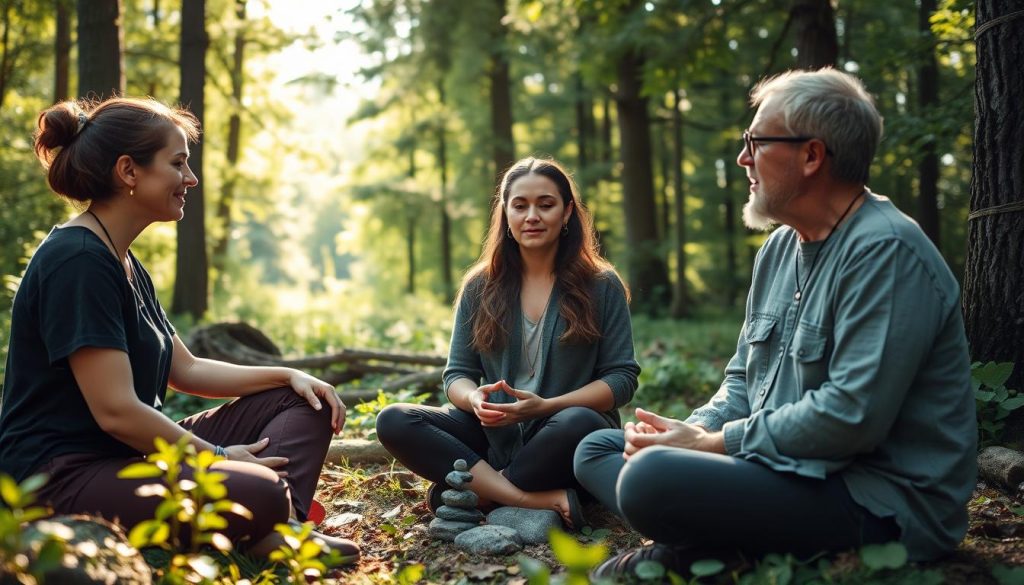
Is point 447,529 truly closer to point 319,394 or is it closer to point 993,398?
point 319,394

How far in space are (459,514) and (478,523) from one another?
4.1 inches

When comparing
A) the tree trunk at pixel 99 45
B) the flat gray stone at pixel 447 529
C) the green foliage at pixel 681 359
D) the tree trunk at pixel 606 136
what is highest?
the tree trunk at pixel 606 136

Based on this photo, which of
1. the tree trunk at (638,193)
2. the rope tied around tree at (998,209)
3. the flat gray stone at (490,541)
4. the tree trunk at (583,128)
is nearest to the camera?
the flat gray stone at (490,541)

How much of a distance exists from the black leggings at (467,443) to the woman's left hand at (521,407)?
0.07m

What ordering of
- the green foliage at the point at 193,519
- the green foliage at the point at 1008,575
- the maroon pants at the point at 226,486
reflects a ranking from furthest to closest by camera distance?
the maroon pants at the point at 226,486, the green foliage at the point at 1008,575, the green foliage at the point at 193,519

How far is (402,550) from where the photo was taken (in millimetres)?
3240

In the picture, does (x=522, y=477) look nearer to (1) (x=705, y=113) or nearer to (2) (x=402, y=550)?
(2) (x=402, y=550)

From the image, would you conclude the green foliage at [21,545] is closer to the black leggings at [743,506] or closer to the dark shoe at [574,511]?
the black leggings at [743,506]

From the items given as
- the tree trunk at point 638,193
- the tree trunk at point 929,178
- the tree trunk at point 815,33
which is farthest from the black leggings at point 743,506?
the tree trunk at point 638,193

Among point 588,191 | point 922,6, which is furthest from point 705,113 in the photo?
point 922,6

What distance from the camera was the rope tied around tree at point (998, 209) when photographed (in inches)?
144

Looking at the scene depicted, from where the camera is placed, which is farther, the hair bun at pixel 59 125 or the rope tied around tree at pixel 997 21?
the rope tied around tree at pixel 997 21

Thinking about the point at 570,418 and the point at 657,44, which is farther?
the point at 657,44

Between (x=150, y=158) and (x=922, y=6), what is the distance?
34.7 feet
